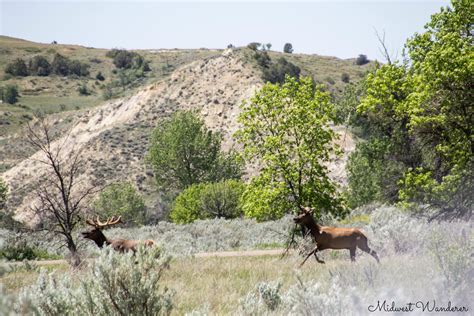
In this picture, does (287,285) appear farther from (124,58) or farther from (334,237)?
(124,58)

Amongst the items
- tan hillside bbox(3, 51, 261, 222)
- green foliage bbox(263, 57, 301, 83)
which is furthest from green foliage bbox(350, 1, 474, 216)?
green foliage bbox(263, 57, 301, 83)

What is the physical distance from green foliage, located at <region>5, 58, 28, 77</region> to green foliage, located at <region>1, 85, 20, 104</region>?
51.0ft

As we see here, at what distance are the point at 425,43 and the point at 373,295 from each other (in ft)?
43.7

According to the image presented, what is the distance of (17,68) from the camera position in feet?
371

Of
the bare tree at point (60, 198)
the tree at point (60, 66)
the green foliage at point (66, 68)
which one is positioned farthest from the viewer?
the green foliage at point (66, 68)

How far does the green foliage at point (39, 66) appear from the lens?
115438 mm

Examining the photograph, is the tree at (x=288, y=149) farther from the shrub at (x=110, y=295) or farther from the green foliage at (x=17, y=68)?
the green foliage at (x=17, y=68)

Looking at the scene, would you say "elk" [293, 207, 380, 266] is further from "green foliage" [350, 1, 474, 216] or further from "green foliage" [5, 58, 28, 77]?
"green foliage" [5, 58, 28, 77]

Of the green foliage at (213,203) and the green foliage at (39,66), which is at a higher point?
the green foliage at (39,66)

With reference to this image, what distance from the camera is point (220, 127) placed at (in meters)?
64.7

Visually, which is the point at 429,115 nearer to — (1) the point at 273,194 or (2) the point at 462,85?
(2) the point at 462,85

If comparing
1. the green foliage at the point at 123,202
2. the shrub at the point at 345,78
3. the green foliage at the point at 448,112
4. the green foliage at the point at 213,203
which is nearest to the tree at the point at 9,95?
the green foliage at the point at 123,202

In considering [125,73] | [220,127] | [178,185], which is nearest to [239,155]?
[178,185]

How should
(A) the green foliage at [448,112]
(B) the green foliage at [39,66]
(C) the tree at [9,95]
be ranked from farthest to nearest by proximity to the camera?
(B) the green foliage at [39,66]
(C) the tree at [9,95]
(A) the green foliage at [448,112]
